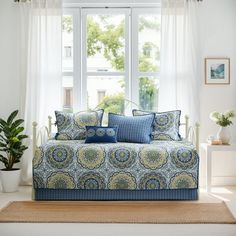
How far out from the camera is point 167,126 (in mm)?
4621

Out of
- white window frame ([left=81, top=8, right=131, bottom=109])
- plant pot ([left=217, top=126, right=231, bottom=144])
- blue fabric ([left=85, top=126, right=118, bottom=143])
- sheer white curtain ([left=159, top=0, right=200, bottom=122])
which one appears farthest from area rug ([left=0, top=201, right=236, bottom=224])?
white window frame ([left=81, top=8, right=131, bottom=109])

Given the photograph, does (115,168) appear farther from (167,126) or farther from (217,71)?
(217,71)

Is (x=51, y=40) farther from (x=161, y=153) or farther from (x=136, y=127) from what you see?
(x=161, y=153)

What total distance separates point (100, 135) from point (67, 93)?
1097mm

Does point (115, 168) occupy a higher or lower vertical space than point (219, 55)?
lower

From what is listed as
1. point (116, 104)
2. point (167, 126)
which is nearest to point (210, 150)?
point (167, 126)

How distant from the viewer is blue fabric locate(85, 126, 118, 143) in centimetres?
432

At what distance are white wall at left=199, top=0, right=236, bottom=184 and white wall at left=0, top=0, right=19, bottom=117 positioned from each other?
236 cm

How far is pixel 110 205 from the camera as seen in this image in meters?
3.94

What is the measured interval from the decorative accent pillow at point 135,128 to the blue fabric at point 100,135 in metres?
0.15

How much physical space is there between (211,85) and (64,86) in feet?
6.19

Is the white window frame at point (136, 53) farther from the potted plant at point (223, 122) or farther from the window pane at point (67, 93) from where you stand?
the potted plant at point (223, 122)

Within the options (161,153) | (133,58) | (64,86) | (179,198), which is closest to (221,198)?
(179,198)

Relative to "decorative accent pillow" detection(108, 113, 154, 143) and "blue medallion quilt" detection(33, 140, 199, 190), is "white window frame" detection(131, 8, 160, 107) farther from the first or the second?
"blue medallion quilt" detection(33, 140, 199, 190)
